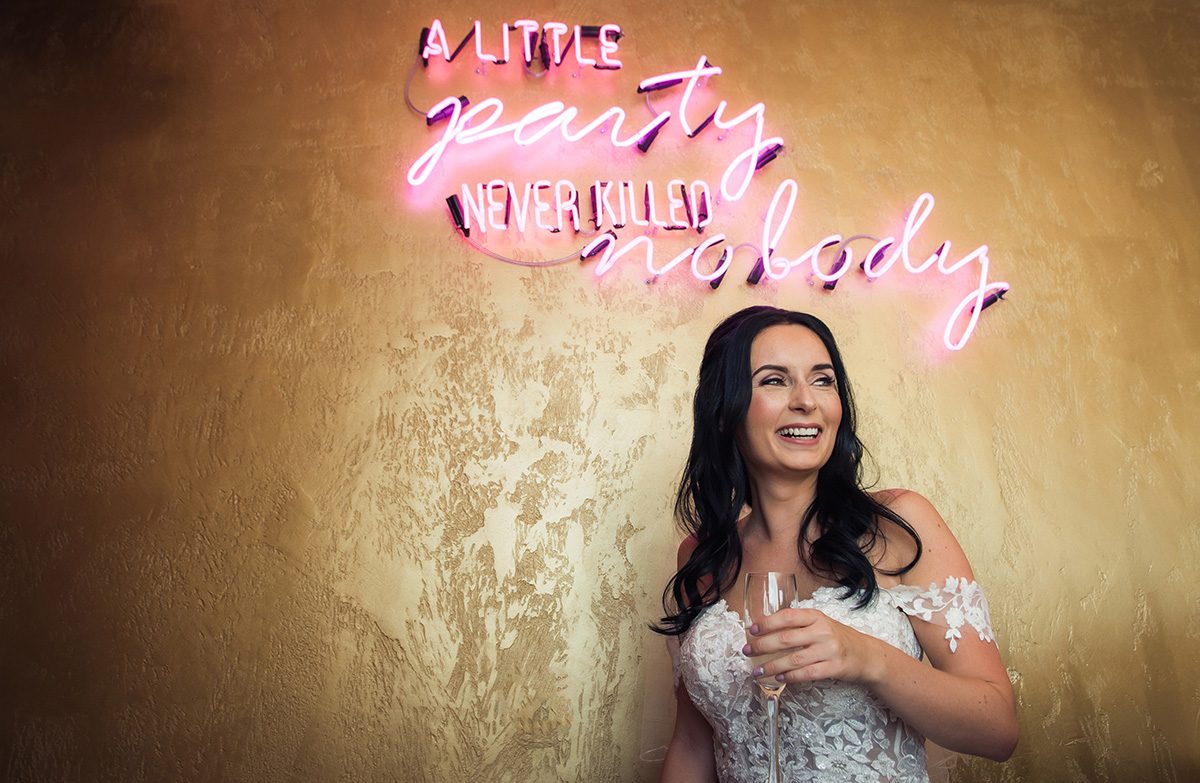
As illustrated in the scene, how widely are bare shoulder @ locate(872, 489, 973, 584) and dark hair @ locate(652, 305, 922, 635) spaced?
0.05 m

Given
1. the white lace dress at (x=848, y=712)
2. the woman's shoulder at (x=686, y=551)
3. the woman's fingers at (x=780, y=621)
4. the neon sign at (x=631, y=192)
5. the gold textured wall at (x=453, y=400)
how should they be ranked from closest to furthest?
the woman's fingers at (x=780, y=621) → the white lace dress at (x=848, y=712) → the woman's shoulder at (x=686, y=551) → the gold textured wall at (x=453, y=400) → the neon sign at (x=631, y=192)

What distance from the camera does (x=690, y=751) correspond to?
2072mm

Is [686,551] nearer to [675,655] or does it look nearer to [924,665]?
[675,655]

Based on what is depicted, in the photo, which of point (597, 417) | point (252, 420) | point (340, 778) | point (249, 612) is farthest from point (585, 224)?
point (340, 778)

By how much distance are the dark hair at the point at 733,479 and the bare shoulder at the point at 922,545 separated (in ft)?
0.15

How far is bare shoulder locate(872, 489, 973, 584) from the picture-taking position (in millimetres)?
1840

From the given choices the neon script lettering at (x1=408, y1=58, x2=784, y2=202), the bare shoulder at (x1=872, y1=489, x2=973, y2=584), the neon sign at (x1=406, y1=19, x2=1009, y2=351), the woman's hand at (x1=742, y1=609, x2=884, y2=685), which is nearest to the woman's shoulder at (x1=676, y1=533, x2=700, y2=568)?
the bare shoulder at (x1=872, y1=489, x2=973, y2=584)

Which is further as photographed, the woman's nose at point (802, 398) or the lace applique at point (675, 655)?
the lace applique at point (675, 655)

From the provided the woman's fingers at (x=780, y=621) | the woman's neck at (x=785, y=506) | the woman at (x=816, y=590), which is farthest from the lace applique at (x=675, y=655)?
the woman's fingers at (x=780, y=621)

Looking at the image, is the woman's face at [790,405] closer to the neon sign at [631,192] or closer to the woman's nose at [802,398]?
the woman's nose at [802,398]

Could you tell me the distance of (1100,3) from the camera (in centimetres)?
367

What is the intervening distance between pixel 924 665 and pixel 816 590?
1.01ft

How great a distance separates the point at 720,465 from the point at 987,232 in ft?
5.88

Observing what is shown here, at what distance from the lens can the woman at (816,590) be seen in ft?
5.48
